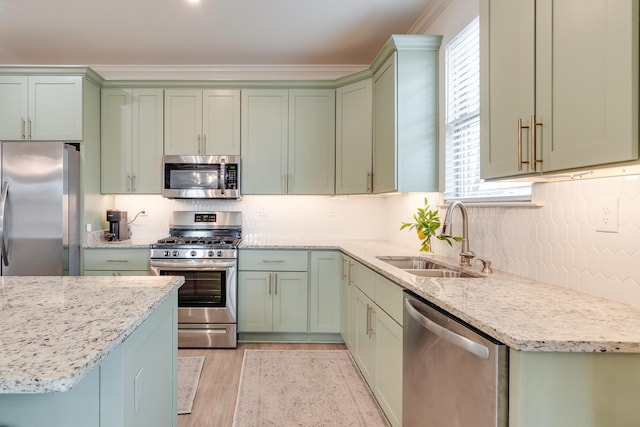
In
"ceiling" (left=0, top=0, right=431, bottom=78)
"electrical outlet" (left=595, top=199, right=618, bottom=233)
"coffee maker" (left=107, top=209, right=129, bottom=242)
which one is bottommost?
"coffee maker" (left=107, top=209, right=129, bottom=242)

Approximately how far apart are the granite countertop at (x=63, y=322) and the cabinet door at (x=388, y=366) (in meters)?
1.07

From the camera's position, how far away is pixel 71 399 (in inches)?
38.4

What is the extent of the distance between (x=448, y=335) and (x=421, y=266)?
128cm

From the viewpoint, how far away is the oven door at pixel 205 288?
3244 millimetres

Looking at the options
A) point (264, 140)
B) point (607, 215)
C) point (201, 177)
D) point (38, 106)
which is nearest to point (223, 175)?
point (201, 177)

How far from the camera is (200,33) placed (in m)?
3.18

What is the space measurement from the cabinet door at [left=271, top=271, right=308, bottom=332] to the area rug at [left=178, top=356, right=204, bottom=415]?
730 millimetres

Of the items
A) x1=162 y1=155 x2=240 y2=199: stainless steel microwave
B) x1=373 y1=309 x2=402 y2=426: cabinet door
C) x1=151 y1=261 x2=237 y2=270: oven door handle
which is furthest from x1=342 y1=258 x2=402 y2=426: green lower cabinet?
x1=162 y1=155 x2=240 y2=199: stainless steel microwave

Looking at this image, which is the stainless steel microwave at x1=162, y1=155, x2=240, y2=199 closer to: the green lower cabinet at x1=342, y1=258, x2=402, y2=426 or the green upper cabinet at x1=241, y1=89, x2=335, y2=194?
the green upper cabinet at x1=241, y1=89, x2=335, y2=194

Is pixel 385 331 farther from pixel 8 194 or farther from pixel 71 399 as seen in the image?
pixel 8 194

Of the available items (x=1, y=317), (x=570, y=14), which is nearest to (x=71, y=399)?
(x=1, y=317)

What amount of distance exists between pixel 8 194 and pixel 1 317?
2.53 meters

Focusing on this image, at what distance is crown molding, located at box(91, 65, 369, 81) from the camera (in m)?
3.89

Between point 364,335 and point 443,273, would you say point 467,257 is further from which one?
point 364,335
